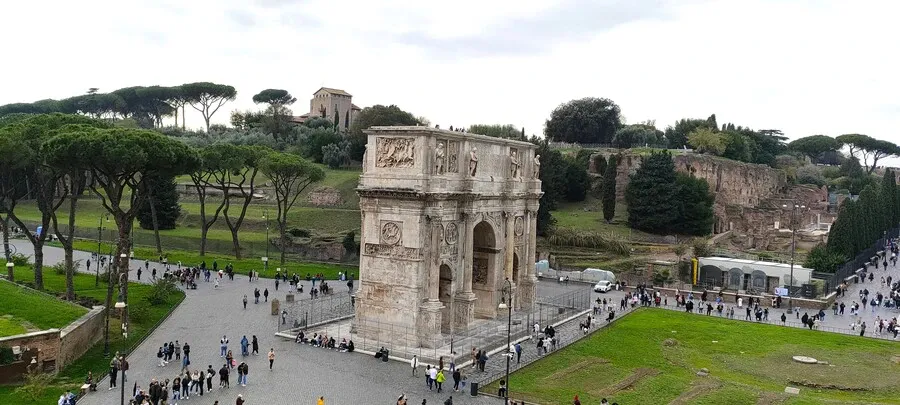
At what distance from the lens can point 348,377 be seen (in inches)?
1027

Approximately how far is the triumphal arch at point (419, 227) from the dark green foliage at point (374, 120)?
48.5 metres

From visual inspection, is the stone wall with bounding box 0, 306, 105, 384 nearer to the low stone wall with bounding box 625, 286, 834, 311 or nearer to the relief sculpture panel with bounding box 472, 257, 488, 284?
the relief sculpture panel with bounding box 472, 257, 488, 284

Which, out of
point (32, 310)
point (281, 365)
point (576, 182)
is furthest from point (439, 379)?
point (576, 182)

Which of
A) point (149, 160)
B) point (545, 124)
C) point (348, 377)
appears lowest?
point (348, 377)

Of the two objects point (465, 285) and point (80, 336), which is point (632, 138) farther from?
point (80, 336)

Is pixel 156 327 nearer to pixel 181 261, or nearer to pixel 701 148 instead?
pixel 181 261

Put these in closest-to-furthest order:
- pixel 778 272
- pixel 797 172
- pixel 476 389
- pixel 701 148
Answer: pixel 476 389, pixel 778 272, pixel 701 148, pixel 797 172

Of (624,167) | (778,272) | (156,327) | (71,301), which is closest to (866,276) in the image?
(778,272)

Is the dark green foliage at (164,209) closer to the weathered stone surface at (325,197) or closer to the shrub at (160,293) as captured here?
the weathered stone surface at (325,197)

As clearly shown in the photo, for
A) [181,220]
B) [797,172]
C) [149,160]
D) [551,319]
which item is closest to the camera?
[149,160]

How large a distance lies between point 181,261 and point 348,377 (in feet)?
97.0

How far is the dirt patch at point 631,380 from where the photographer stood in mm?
24987

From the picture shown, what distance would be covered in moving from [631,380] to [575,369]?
2.37 metres

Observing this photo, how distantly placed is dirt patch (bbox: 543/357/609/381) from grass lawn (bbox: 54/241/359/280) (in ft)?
78.4
